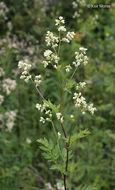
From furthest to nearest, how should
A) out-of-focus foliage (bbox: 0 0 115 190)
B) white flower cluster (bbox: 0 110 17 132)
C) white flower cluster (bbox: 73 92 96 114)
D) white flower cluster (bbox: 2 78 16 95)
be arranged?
white flower cluster (bbox: 0 110 17 132), out-of-focus foliage (bbox: 0 0 115 190), white flower cluster (bbox: 2 78 16 95), white flower cluster (bbox: 73 92 96 114)

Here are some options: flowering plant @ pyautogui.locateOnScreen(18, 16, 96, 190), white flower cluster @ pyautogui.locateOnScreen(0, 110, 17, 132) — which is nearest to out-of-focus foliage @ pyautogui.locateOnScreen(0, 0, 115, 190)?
white flower cluster @ pyautogui.locateOnScreen(0, 110, 17, 132)

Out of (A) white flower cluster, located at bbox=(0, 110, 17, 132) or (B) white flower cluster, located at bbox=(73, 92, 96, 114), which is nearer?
(B) white flower cluster, located at bbox=(73, 92, 96, 114)

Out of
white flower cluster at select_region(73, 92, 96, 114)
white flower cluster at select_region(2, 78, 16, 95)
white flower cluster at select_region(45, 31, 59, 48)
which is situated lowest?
white flower cluster at select_region(73, 92, 96, 114)

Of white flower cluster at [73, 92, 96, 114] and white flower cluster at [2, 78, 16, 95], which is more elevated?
white flower cluster at [2, 78, 16, 95]

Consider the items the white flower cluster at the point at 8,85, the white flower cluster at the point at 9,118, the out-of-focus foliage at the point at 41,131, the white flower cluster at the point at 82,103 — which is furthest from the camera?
the white flower cluster at the point at 9,118

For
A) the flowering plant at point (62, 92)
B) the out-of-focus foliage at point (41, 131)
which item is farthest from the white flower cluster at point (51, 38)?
the out-of-focus foliage at point (41, 131)

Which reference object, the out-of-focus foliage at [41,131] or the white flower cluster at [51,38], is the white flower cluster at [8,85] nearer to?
the out-of-focus foliage at [41,131]

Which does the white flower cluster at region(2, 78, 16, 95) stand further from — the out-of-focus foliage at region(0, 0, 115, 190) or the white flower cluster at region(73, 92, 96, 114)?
the white flower cluster at region(73, 92, 96, 114)

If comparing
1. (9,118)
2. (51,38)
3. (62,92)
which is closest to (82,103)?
(62,92)

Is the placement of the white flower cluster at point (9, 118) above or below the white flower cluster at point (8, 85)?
below

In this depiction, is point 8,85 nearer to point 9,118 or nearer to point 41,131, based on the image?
point 9,118

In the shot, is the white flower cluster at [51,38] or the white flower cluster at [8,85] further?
the white flower cluster at [8,85]

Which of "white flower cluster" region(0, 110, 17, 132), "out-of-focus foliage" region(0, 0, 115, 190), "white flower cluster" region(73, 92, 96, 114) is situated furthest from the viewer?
"white flower cluster" region(0, 110, 17, 132)

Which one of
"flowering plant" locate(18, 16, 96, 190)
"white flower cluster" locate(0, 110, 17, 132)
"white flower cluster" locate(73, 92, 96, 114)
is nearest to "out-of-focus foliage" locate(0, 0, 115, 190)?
"white flower cluster" locate(0, 110, 17, 132)
